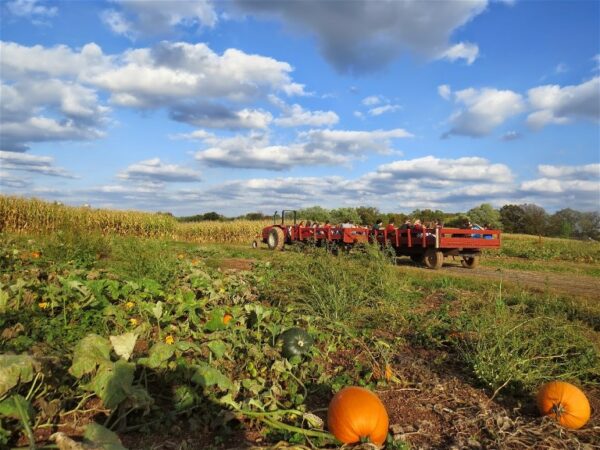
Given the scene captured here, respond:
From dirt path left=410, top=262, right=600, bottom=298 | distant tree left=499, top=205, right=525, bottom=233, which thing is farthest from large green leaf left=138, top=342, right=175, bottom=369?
distant tree left=499, top=205, right=525, bottom=233

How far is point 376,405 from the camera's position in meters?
2.89

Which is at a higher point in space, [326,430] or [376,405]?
[376,405]

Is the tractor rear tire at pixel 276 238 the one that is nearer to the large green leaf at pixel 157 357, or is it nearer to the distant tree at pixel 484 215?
the large green leaf at pixel 157 357

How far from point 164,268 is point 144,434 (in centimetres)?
335

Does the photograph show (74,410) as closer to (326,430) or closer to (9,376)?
(9,376)

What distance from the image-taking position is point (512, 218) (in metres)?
51.9

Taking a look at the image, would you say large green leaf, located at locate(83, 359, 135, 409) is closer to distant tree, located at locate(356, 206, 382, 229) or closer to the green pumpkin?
the green pumpkin

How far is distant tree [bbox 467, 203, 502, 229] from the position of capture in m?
41.5

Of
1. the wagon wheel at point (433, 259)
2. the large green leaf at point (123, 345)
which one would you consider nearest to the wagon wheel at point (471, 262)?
the wagon wheel at point (433, 259)

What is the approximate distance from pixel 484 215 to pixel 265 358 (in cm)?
4256

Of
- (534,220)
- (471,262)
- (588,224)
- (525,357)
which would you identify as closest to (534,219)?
(534,220)

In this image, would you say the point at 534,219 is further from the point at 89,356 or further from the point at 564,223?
the point at 89,356

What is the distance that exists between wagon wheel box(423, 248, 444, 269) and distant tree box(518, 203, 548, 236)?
137ft

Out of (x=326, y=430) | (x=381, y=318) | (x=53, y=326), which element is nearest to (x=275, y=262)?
(x=381, y=318)
